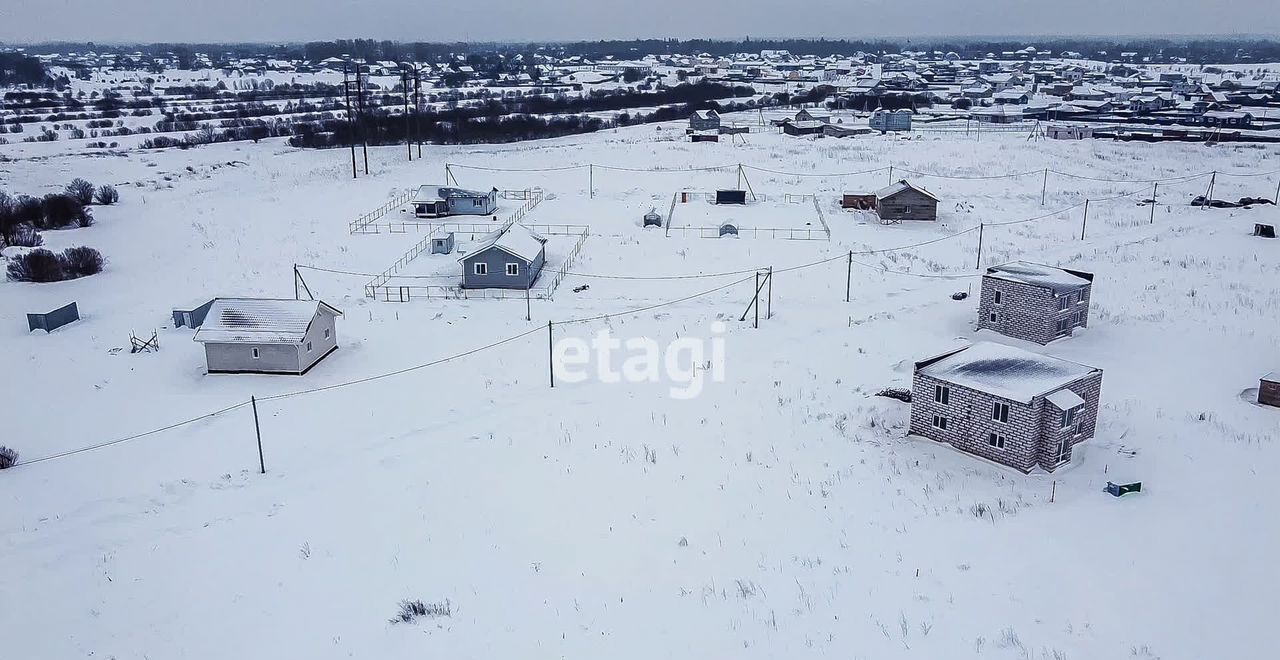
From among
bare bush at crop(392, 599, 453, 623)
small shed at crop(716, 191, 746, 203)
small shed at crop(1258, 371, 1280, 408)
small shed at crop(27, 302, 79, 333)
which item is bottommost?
bare bush at crop(392, 599, 453, 623)

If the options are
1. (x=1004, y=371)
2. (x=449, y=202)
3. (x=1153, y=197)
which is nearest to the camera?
(x=1004, y=371)

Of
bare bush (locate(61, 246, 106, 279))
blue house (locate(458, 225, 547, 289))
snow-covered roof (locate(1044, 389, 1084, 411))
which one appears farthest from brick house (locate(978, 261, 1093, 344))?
bare bush (locate(61, 246, 106, 279))

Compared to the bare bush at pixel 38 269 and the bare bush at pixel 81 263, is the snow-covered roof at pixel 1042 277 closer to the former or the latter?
the bare bush at pixel 81 263

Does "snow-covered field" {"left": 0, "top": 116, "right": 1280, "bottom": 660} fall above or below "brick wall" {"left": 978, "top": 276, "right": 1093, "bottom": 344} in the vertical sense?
below

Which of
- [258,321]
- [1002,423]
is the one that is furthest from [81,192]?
[1002,423]

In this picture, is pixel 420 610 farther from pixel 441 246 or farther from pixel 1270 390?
pixel 441 246

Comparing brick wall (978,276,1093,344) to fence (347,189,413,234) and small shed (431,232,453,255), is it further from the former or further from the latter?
fence (347,189,413,234)
